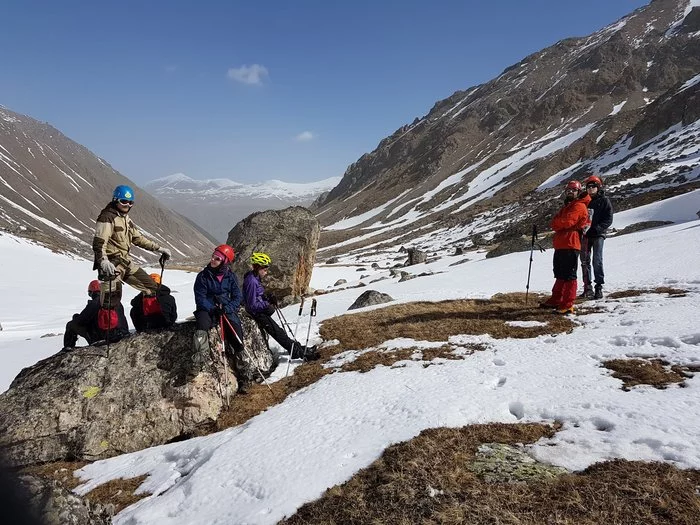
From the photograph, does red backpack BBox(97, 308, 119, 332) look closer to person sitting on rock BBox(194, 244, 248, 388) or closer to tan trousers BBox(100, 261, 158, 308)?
tan trousers BBox(100, 261, 158, 308)

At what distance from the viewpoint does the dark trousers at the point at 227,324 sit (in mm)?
9320

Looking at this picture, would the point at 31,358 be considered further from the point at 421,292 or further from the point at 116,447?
the point at 421,292

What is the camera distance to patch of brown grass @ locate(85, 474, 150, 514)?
254 inches

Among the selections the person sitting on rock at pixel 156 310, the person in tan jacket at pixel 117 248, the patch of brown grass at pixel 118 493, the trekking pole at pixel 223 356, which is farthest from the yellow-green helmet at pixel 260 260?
the patch of brown grass at pixel 118 493

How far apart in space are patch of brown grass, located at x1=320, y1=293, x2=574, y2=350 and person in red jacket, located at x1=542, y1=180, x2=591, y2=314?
0.78m

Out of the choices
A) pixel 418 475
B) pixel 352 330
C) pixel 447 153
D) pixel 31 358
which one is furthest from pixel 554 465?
pixel 447 153

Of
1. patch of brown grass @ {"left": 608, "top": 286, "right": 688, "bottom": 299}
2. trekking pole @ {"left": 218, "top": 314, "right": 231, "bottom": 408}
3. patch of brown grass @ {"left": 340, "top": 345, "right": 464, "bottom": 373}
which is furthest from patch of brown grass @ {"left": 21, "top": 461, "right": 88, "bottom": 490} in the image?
patch of brown grass @ {"left": 608, "top": 286, "right": 688, "bottom": 299}

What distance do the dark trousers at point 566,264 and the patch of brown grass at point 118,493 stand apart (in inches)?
457

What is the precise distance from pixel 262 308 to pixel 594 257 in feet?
35.1

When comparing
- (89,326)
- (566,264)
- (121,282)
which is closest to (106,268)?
(121,282)

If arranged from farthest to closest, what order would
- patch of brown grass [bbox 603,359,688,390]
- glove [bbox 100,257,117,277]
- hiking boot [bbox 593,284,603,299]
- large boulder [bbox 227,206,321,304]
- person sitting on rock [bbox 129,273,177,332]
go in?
large boulder [bbox 227,206,321,304]
hiking boot [bbox 593,284,603,299]
person sitting on rock [bbox 129,273,177,332]
glove [bbox 100,257,117,277]
patch of brown grass [bbox 603,359,688,390]

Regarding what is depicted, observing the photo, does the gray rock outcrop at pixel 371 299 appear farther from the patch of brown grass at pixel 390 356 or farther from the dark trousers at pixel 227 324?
the dark trousers at pixel 227 324

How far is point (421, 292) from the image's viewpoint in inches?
729

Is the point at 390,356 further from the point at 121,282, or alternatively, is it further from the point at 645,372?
the point at 121,282
